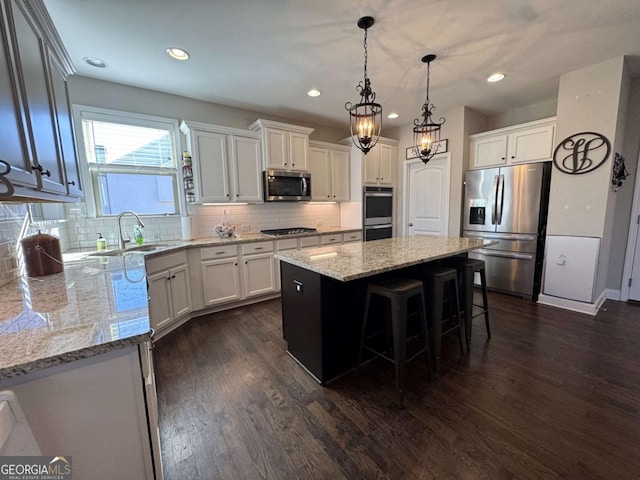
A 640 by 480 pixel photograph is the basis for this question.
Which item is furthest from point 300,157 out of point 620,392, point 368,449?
point 620,392

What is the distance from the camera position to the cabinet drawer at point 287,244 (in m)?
3.61

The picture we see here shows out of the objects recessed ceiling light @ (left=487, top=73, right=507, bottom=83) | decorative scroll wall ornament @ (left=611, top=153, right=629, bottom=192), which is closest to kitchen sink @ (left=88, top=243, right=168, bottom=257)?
recessed ceiling light @ (left=487, top=73, right=507, bottom=83)

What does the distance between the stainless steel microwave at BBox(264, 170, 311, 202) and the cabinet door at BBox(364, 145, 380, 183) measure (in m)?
1.07

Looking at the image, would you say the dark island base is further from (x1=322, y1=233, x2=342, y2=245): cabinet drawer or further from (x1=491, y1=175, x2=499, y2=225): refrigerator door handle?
(x1=491, y1=175, x2=499, y2=225): refrigerator door handle

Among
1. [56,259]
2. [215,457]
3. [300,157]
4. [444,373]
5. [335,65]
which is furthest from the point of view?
[300,157]

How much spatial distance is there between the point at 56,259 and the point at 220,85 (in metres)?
2.38

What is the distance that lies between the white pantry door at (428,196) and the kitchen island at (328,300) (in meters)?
2.29

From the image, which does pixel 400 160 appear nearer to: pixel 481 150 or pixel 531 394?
pixel 481 150

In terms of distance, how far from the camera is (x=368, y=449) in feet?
4.75

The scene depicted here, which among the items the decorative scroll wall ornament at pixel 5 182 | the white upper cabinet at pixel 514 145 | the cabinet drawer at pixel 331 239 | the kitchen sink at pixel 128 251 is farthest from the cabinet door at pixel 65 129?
the white upper cabinet at pixel 514 145

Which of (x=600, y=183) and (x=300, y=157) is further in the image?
(x=300, y=157)

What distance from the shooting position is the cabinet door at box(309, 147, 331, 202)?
14.0 ft

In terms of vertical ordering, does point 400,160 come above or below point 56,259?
above

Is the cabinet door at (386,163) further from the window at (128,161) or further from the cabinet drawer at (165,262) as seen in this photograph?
the cabinet drawer at (165,262)
